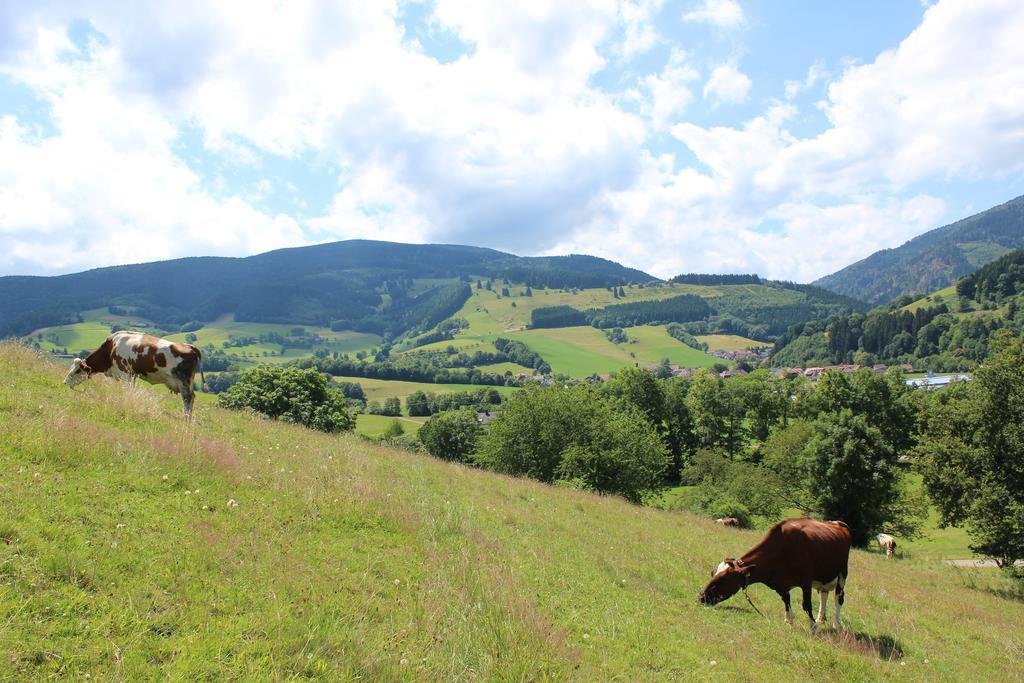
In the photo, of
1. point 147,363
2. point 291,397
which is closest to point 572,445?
point 291,397

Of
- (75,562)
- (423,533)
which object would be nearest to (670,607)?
(423,533)

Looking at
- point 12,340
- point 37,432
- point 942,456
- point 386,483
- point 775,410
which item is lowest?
point 775,410

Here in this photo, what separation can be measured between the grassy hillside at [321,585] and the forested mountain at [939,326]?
178 metres

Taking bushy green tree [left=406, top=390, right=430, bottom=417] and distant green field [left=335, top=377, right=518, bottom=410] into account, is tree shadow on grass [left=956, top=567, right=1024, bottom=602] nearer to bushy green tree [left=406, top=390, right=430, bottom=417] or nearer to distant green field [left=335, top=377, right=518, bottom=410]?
bushy green tree [left=406, top=390, right=430, bottom=417]

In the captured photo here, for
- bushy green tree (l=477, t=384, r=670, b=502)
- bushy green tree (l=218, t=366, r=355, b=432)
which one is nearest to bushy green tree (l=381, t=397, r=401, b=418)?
bushy green tree (l=218, t=366, r=355, b=432)

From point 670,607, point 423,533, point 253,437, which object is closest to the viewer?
point 423,533

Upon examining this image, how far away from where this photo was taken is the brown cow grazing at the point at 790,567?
11.3m

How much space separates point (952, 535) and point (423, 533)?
58639 mm

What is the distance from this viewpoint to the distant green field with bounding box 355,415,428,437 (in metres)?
94.3

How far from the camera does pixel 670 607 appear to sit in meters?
10.4

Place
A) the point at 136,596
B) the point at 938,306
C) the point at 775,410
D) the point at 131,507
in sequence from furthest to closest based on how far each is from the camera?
the point at 938,306, the point at 775,410, the point at 131,507, the point at 136,596

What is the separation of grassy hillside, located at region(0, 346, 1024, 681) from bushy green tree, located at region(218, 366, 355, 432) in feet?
120

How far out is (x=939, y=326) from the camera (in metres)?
168

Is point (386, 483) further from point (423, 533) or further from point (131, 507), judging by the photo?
point (131, 507)
